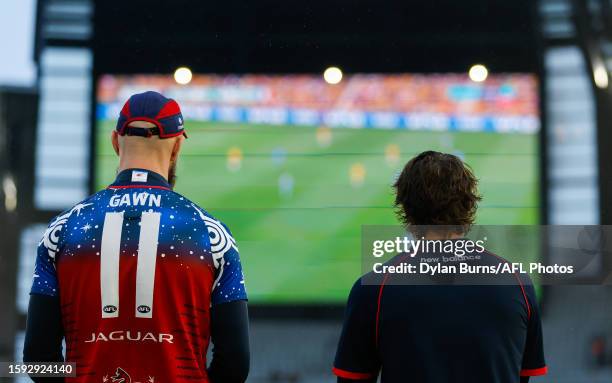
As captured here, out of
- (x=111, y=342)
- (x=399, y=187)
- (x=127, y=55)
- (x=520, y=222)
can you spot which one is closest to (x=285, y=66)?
(x=127, y=55)

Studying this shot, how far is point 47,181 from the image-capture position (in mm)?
3092

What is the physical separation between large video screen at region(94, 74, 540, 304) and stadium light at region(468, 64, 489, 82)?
0.03 m

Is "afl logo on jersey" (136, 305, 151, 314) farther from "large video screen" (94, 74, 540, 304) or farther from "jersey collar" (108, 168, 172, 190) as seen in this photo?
"large video screen" (94, 74, 540, 304)

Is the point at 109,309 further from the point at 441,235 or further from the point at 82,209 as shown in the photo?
the point at 441,235

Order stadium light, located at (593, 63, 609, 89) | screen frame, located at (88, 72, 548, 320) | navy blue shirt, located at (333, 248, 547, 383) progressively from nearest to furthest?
navy blue shirt, located at (333, 248, 547, 383), screen frame, located at (88, 72, 548, 320), stadium light, located at (593, 63, 609, 89)

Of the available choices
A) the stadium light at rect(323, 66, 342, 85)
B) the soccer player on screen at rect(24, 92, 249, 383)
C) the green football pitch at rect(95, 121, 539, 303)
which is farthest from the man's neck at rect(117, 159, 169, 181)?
the stadium light at rect(323, 66, 342, 85)

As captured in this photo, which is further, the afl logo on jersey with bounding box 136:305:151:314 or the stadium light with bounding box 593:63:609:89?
the stadium light with bounding box 593:63:609:89

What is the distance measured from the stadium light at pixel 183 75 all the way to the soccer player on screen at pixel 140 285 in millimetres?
1381

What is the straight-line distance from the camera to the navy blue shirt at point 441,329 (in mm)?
1674

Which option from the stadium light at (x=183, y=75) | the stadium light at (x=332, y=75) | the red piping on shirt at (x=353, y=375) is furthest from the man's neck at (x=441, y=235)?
the stadium light at (x=183, y=75)

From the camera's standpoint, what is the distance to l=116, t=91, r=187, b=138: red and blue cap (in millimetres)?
1825

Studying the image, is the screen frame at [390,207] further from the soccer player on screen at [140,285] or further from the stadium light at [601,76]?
the soccer player on screen at [140,285]

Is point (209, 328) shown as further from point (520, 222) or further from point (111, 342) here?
point (520, 222)

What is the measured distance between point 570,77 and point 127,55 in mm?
1690
